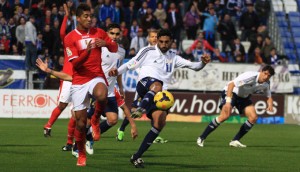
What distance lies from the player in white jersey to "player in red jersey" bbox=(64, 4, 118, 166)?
19.5ft

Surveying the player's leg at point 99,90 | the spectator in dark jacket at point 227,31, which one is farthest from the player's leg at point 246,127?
the spectator in dark jacket at point 227,31

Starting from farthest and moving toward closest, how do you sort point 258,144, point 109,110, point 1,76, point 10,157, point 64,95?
point 1,76
point 258,144
point 64,95
point 109,110
point 10,157

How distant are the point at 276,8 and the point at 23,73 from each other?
12805 mm

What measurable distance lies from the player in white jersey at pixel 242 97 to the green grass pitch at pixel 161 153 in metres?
0.40

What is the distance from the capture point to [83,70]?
44.3 ft

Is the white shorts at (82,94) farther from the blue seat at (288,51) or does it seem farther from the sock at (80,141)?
the blue seat at (288,51)

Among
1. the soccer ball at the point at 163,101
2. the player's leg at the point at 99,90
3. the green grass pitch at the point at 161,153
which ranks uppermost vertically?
the player's leg at the point at 99,90

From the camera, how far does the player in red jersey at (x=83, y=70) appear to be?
13430mm

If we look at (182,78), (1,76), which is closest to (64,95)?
(1,76)

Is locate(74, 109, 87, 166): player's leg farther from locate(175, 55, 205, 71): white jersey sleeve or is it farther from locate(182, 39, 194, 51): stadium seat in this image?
locate(182, 39, 194, 51): stadium seat

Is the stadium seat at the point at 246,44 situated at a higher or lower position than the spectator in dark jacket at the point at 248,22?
lower

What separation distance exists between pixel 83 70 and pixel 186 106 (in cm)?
1820

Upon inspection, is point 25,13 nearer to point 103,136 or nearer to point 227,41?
point 227,41

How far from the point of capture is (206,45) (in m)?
32.6
